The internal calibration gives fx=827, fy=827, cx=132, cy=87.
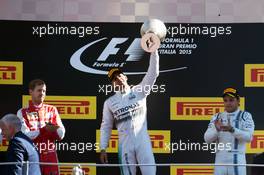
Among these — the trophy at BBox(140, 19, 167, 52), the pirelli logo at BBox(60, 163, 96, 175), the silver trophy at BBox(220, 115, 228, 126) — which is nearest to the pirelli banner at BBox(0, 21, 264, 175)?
the pirelli logo at BBox(60, 163, 96, 175)

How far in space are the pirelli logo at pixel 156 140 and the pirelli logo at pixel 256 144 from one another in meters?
0.97

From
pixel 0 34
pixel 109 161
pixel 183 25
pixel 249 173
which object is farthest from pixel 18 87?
pixel 249 173

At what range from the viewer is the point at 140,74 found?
9.98m

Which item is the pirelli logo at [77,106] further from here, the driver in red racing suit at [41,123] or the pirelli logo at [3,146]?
the pirelli logo at [3,146]

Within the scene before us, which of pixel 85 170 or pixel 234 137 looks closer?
pixel 234 137

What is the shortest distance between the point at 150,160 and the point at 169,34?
162cm

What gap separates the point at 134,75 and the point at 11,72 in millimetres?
1483

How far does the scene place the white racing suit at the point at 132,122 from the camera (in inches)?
368

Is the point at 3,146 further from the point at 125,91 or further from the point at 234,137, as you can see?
the point at 234,137

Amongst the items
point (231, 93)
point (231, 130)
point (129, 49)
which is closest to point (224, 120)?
point (231, 130)

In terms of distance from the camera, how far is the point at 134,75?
32.7ft

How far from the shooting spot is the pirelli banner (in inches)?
389

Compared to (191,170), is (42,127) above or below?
above

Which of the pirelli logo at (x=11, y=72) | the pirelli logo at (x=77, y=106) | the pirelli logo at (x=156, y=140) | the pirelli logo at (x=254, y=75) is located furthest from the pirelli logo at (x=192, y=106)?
the pirelli logo at (x=11, y=72)
